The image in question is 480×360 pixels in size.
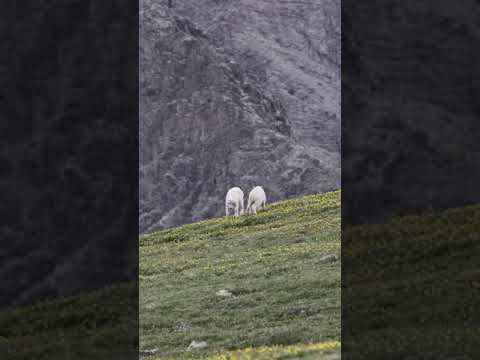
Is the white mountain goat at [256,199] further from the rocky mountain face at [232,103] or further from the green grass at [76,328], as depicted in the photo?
the rocky mountain face at [232,103]

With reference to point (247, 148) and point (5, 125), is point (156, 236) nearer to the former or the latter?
point (5, 125)

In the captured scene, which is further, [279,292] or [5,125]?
[279,292]

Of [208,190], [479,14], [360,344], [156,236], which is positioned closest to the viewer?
[360,344]

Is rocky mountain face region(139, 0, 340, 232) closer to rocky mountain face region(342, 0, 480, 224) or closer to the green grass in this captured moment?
rocky mountain face region(342, 0, 480, 224)

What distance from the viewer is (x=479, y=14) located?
1249 centimetres

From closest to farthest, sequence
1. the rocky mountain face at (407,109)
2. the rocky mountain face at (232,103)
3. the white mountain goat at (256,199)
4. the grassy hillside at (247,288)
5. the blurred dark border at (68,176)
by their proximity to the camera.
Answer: the blurred dark border at (68,176) → the rocky mountain face at (407,109) → the grassy hillside at (247,288) → the white mountain goat at (256,199) → the rocky mountain face at (232,103)

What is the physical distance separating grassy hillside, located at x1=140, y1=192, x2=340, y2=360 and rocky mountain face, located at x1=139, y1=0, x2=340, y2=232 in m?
72.7

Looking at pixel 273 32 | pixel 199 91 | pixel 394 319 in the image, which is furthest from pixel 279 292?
pixel 273 32

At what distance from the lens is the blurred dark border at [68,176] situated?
39.0 feet

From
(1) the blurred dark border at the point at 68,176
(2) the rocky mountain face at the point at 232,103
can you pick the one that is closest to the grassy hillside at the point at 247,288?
(1) the blurred dark border at the point at 68,176

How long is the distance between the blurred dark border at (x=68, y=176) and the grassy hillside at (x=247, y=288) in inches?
165

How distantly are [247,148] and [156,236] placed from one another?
83.4 meters

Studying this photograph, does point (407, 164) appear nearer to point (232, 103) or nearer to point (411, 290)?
point (411, 290)

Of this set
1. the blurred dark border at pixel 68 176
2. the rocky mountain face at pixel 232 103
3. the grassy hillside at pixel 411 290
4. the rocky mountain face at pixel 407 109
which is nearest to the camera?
the grassy hillside at pixel 411 290
